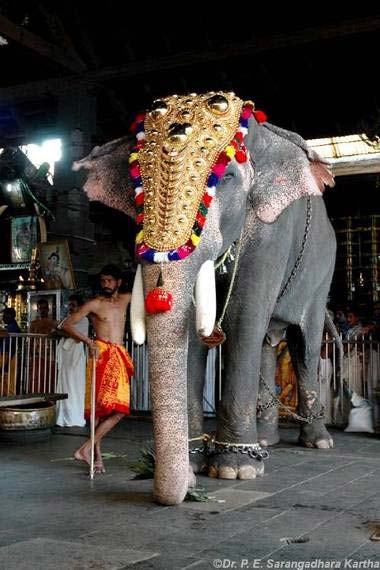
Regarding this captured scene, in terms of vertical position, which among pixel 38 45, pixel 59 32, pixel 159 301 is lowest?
pixel 159 301

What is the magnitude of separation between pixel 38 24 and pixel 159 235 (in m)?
9.48

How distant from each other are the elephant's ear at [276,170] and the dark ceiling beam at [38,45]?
7199 millimetres

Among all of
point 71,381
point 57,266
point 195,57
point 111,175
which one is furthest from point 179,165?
point 57,266

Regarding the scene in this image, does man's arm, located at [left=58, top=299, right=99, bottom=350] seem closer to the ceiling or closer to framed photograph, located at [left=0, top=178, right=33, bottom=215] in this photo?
the ceiling

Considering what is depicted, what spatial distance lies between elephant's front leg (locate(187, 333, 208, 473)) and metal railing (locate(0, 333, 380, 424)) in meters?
3.45

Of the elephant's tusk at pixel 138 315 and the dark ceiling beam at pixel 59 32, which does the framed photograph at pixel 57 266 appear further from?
the elephant's tusk at pixel 138 315

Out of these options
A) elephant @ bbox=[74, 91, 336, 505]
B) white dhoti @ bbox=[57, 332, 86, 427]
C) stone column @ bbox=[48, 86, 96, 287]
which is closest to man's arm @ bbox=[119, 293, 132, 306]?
elephant @ bbox=[74, 91, 336, 505]

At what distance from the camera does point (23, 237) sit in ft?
50.1

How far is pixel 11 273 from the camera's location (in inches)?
687

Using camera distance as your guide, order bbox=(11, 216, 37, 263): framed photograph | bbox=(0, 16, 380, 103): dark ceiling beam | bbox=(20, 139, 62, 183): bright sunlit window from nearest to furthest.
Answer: bbox=(0, 16, 380, 103): dark ceiling beam
bbox=(11, 216, 37, 263): framed photograph
bbox=(20, 139, 62, 183): bright sunlit window

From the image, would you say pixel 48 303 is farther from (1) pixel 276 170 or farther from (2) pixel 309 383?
(1) pixel 276 170

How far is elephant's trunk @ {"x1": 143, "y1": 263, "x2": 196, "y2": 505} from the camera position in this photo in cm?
371

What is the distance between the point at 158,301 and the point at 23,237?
1196 cm

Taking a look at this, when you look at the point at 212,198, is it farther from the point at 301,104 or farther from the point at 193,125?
the point at 301,104
